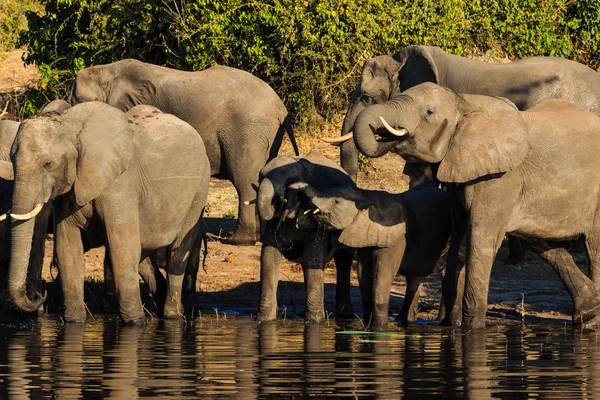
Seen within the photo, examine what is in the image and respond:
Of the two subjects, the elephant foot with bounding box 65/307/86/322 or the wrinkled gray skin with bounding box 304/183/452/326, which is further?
the wrinkled gray skin with bounding box 304/183/452/326

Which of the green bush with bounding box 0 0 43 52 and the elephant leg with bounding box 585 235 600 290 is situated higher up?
the green bush with bounding box 0 0 43 52

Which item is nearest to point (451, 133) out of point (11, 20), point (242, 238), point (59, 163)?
point (59, 163)

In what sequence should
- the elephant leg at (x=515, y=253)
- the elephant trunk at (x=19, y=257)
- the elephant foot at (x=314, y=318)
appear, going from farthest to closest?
1. the elephant leg at (x=515, y=253)
2. the elephant foot at (x=314, y=318)
3. the elephant trunk at (x=19, y=257)

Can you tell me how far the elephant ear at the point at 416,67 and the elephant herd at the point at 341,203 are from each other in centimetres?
343

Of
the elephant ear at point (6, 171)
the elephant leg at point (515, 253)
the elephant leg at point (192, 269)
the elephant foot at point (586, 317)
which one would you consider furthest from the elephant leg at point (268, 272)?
the elephant leg at point (515, 253)

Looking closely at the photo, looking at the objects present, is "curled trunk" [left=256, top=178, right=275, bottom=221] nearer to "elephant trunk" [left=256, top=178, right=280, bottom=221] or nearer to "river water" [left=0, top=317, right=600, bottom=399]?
"elephant trunk" [left=256, top=178, right=280, bottom=221]

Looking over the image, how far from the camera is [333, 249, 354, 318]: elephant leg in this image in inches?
485

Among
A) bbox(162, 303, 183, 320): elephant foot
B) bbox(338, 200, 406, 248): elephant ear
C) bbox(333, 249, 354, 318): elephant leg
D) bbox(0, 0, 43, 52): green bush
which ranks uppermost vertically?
bbox(0, 0, 43, 52): green bush

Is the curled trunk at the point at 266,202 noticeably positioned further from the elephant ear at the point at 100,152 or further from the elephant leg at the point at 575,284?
the elephant leg at the point at 575,284

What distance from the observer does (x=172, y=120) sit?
492 inches

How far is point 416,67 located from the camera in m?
16.2

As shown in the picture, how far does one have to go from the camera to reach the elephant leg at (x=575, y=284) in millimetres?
11711

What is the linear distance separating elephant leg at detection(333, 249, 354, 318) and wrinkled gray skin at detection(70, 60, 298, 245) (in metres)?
3.23

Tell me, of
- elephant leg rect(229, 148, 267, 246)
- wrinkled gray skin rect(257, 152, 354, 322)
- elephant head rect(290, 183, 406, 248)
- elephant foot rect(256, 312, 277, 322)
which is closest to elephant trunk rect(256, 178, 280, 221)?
wrinkled gray skin rect(257, 152, 354, 322)
